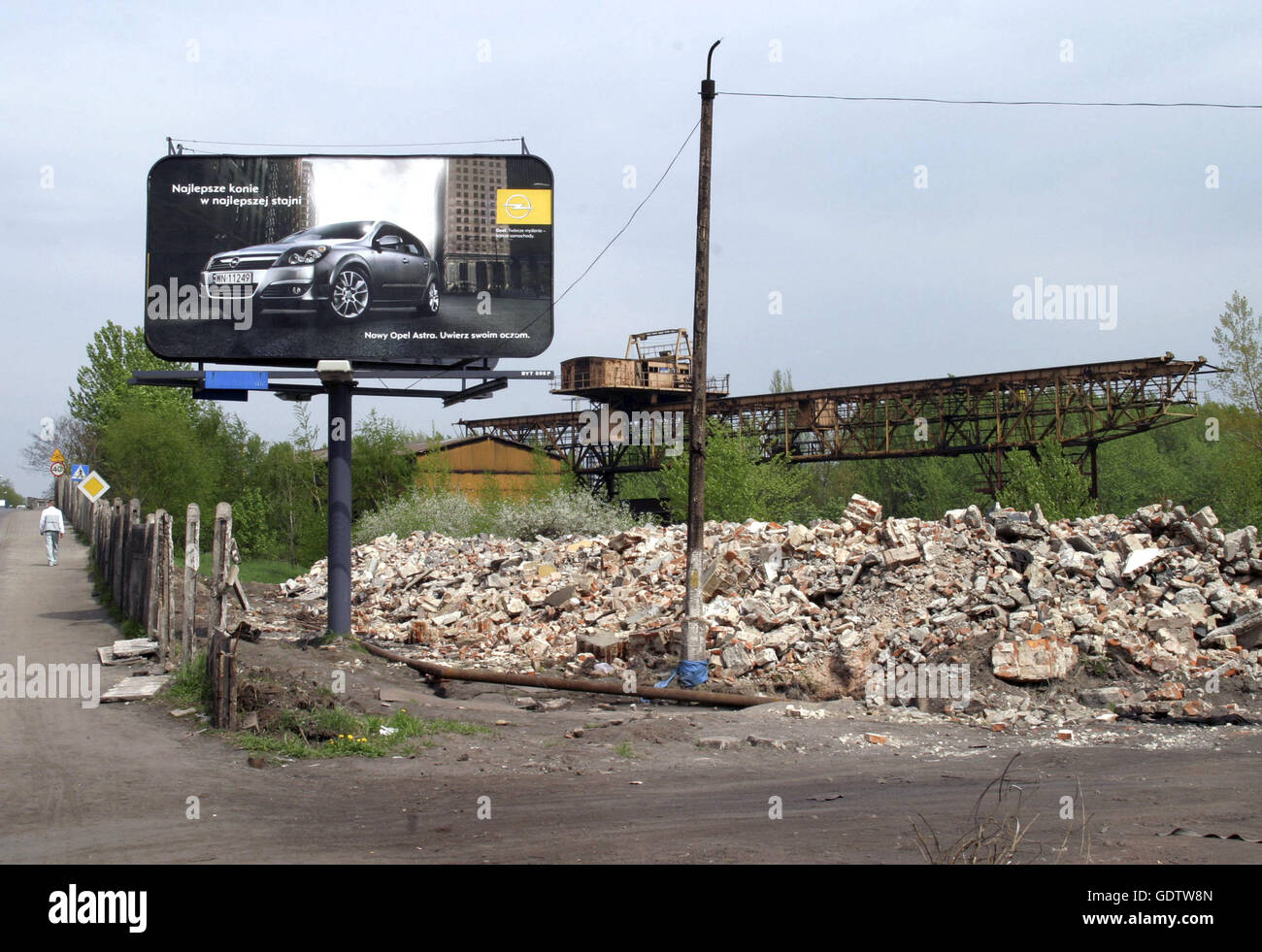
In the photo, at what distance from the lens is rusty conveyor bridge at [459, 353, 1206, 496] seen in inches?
1412

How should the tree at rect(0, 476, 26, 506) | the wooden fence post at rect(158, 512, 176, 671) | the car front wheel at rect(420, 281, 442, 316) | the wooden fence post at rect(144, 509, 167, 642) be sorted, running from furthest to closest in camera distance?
the tree at rect(0, 476, 26, 506) < the car front wheel at rect(420, 281, 442, 316) < the wooden fence post at rect(144, 509, 167, 642) < the wooden fence post at rect(158, 512, 176, 671)

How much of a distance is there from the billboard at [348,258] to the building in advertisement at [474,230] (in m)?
0.02

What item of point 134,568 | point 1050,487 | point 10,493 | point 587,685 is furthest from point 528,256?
point 10,493

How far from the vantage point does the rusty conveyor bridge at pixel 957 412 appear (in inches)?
1412

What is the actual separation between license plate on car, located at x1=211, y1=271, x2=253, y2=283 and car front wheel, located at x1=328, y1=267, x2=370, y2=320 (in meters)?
1.31

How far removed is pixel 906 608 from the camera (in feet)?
50.8

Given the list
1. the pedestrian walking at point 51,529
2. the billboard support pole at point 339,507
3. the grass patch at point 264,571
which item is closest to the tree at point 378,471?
the grass patch at point 264,571

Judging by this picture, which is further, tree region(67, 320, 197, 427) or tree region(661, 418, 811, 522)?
tree region(67, 320, 197, 427)

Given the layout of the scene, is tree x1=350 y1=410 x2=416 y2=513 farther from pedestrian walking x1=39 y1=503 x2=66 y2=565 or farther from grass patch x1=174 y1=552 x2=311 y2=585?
pedestrian walking x1=39 y1=503 x2=66 y2=565

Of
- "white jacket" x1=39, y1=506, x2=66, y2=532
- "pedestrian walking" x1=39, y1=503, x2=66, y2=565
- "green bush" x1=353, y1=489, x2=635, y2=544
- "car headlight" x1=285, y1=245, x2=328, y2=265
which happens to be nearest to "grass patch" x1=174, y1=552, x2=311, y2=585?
"green bush" x1=353, y1=489, x2=635, y2=544

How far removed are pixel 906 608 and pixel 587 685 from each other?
202 inches

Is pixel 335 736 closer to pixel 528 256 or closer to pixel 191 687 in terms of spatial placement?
pixel 191 687
